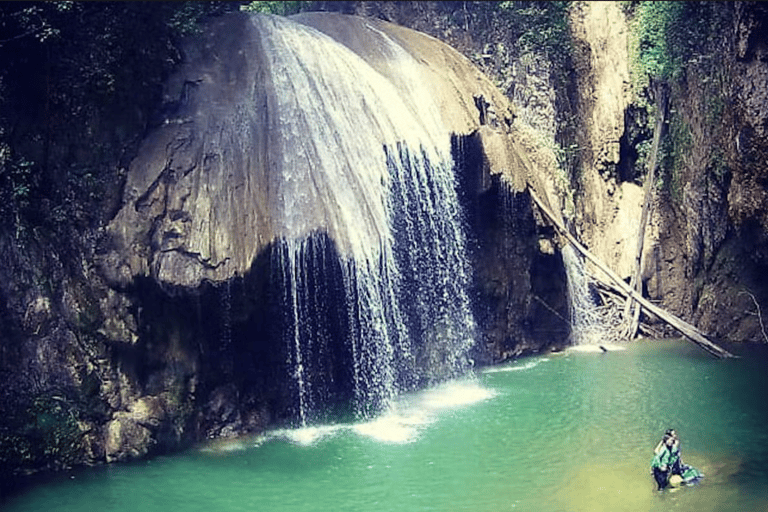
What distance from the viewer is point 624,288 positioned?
25.5 meters

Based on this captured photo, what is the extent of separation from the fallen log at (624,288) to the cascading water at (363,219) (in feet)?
11.0

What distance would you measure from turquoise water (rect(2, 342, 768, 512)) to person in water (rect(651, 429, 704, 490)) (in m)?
0.22

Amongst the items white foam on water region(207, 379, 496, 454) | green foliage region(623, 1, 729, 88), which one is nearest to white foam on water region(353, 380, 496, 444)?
white foam on water region(207, 379, 496, 454)

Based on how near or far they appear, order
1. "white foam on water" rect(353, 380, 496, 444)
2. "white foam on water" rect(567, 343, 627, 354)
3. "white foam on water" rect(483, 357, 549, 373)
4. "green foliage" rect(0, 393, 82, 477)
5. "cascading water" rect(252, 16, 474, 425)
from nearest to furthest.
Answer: "green foliage" rect(0, 393, 82, 477)
"white foam on water" rect(353, 380, 496, 444)
"cascading water" rect(252, 16, 474, 425)
"white foam on water" rect(483, 357, 549, 373)
"white foam on water" rect(567, 343, 627, 354)

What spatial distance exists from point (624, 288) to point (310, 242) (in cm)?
1075

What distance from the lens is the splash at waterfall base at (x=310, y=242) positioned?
1847 cm

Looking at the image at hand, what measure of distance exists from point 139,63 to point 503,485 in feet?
39.0

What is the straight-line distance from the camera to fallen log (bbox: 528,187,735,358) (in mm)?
24062

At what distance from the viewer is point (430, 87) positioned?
23.9m

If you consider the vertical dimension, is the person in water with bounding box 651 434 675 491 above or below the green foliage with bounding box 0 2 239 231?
below

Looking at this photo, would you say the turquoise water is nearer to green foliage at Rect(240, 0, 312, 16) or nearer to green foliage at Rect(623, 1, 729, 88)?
green foliage at Rect(623, 1, 729, 88)

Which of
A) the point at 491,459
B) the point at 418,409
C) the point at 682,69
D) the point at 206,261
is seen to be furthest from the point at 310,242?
the point at 682,69

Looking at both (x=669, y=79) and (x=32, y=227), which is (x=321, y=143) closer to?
(x=32, y=227)

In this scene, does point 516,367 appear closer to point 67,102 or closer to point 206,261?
point 206,261
